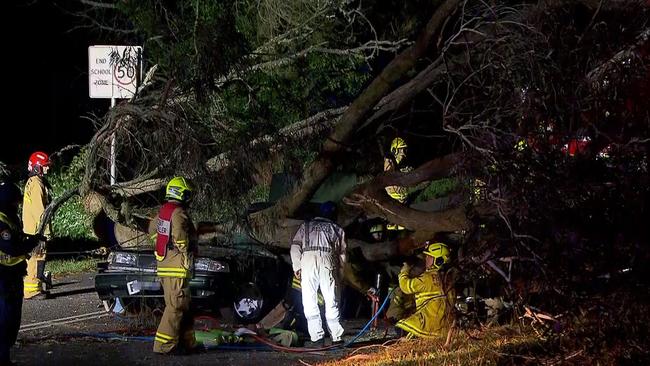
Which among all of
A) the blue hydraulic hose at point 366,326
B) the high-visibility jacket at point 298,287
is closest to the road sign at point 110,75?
the high-visibility jacket at point 298,287

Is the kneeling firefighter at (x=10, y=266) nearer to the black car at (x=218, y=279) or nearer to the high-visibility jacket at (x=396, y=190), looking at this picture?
the black car at (x=218, y=279)

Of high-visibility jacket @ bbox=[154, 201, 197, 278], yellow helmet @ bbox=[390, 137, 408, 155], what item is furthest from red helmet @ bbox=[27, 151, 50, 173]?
yellow helmet @ bbox=[390, 137, 408, 155]

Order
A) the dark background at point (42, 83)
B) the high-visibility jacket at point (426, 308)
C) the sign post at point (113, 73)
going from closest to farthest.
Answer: the high-visibility jacket at point (426, 308), the sign post at point (113, 73), the dark background at point (42, 83)

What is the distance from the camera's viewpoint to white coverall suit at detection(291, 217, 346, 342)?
30.4 ft

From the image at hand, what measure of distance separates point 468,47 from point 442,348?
2774mm

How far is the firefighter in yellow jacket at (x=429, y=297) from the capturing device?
8.91 meters

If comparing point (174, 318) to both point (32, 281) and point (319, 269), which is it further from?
point (32, 281)

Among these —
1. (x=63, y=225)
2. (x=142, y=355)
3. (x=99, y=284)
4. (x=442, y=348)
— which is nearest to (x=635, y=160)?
(x=442, y=348)

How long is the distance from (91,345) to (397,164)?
4058 mm

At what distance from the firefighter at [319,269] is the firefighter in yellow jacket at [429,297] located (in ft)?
2.21

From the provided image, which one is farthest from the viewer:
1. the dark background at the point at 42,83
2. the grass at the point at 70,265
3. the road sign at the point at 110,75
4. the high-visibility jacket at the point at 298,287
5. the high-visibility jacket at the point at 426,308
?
the dark background at the point at 42,83

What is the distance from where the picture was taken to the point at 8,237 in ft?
26.3

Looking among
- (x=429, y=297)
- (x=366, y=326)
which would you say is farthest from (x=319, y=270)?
(x=429, y=297)

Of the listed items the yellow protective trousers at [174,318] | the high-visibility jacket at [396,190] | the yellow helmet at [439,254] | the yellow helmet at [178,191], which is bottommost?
the yellow protective trousers at [174,318]
